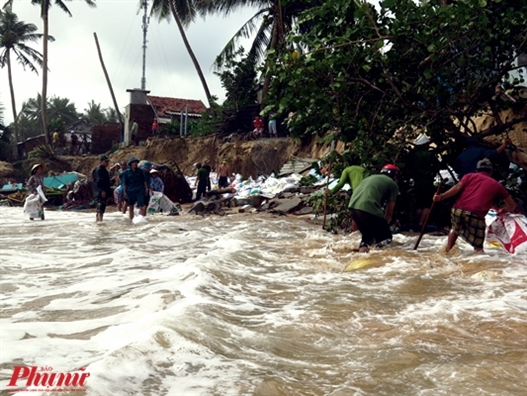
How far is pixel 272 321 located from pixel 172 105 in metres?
34.7

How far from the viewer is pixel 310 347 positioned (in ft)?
11.3

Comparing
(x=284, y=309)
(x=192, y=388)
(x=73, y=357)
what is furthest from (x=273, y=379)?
(x=284, y=309)

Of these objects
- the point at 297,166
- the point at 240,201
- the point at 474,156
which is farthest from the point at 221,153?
the point at 474,156

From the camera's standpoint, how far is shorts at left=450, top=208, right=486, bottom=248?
628 centimetres

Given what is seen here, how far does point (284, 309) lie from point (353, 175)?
4.15 m

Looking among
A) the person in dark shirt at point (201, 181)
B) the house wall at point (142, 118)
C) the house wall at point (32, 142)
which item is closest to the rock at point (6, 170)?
the house wall at point (32, 142)

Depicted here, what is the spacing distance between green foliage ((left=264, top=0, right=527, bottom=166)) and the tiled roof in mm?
26934

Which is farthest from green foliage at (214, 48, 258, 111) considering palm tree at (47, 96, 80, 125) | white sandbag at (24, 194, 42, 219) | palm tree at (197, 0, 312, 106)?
palm tree at (47, 96, 80, 125)

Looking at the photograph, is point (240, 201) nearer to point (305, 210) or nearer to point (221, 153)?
point (305, 210)

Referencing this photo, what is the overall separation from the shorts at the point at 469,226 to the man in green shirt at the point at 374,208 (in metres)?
0.90

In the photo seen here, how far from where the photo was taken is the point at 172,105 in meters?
37.4

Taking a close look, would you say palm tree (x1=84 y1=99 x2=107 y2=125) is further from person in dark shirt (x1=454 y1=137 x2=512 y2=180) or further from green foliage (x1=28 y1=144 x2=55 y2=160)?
person in dark shirt (x1=454 y1=137 x2=512 y2=180)

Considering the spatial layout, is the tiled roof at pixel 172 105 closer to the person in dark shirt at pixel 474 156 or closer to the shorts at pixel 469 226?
the person in dark shirt at pixel 474 156

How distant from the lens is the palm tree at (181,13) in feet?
84.6
